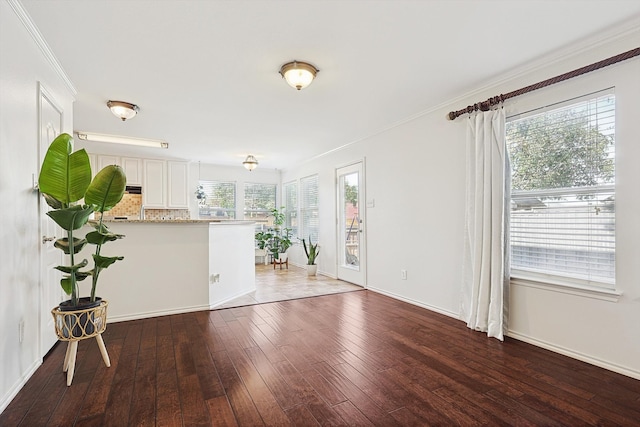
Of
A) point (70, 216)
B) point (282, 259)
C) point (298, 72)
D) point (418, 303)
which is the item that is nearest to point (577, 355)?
point (418, 303)

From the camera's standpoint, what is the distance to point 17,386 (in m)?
2.05

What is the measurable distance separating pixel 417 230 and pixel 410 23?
2.55 meters

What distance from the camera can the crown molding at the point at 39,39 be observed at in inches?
80.1

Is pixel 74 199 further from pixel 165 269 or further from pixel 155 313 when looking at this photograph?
→ pixel 155 313

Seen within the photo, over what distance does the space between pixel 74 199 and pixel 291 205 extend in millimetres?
6055

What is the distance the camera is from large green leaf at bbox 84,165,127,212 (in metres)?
2.29

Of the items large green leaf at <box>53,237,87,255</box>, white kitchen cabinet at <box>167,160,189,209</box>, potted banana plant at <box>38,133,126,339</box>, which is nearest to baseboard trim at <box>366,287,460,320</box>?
potted banana plant at <box>38,133,126,339</box>

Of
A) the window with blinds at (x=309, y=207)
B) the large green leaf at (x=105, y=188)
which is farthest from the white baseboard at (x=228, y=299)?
the window with blinds at (x=309, y=207)

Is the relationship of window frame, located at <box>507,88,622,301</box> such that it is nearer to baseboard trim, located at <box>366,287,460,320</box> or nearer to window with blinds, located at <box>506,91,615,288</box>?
window with blinds, located at <box>506,91,615,288</box>

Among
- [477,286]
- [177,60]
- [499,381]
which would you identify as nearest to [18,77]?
[177,60]

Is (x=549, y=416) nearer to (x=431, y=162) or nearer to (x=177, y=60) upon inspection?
(x=431, y=162)

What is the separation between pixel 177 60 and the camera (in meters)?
2.75

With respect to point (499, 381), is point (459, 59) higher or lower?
higher

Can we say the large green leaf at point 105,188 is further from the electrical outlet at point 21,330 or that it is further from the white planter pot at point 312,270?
the white planter pot at point 312,270
